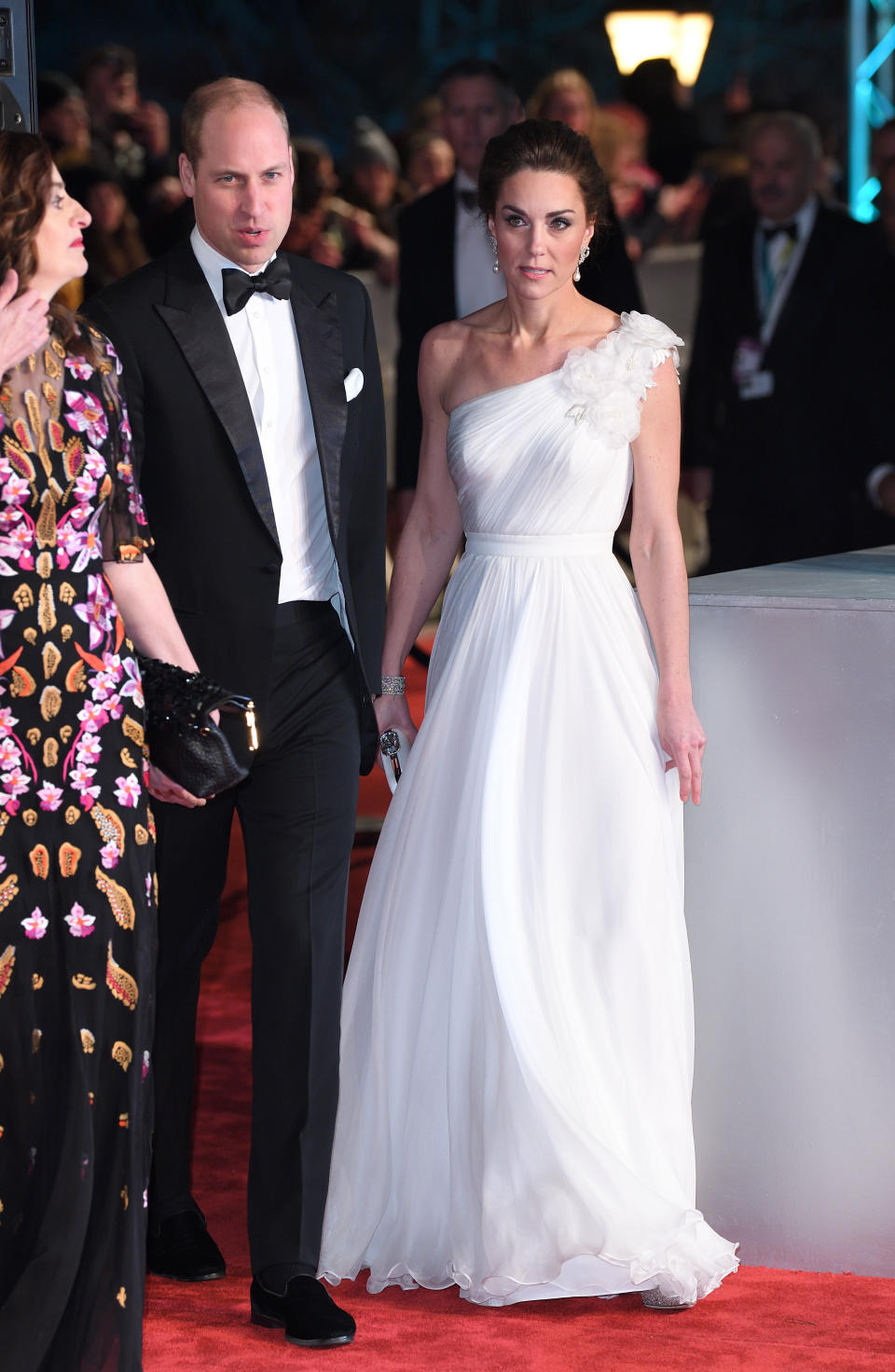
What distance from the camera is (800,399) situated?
6.45 meters

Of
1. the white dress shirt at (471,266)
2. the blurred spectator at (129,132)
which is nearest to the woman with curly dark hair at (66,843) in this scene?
the white dress shirt at (471,266)

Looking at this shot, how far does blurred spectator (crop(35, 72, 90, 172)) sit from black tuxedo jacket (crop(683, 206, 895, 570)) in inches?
171

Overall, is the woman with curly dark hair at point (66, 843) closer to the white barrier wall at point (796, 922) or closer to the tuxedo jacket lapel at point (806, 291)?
the white barrier wall at point (796, 922)

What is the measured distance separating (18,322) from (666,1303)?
1754 mm

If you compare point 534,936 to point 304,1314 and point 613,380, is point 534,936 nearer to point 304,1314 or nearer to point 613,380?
point 304,1314

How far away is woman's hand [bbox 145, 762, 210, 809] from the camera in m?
2.30

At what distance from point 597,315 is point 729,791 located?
2.66 ft

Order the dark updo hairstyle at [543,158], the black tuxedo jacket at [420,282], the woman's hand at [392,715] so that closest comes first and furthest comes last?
the dark updo hairstyle at [543,158], the woman's hand at [392,715], the black tuxedo jacket at [420,282]

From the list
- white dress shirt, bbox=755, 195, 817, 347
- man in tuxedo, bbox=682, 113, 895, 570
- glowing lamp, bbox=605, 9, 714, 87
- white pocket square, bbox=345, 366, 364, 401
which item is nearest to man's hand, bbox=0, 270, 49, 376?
white pocket square, bbox=345, 366, 364, 401

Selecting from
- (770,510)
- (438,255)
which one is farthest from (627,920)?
(770,510)

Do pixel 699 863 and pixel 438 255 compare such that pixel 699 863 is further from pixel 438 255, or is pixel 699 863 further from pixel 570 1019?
pixel 438 255

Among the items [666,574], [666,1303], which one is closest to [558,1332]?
[666,1303]

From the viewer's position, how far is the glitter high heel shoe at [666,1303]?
9.13 feet

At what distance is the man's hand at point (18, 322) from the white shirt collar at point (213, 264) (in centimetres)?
54
